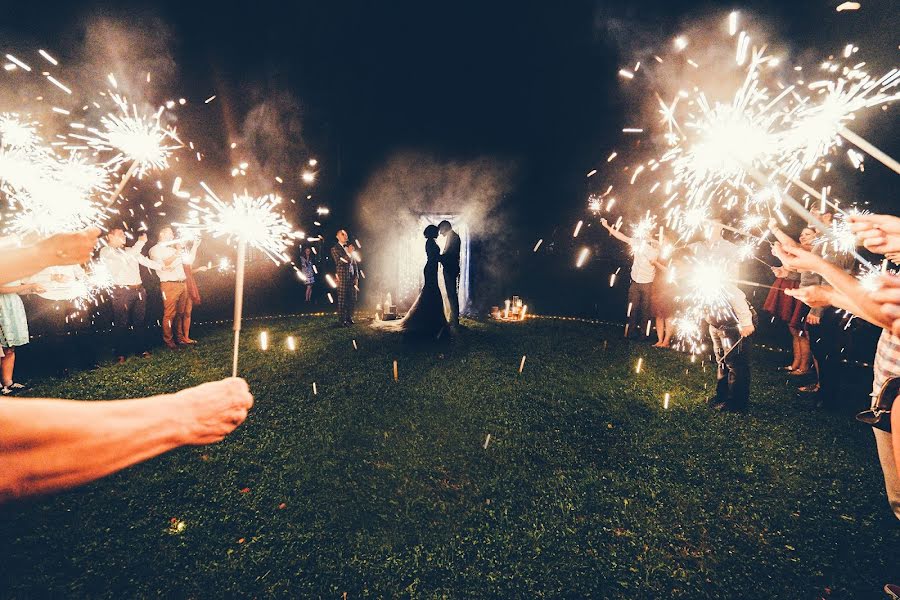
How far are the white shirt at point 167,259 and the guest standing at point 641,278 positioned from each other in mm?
9107

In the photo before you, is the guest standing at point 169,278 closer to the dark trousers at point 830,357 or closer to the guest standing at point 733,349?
the guest standing at point 733,349

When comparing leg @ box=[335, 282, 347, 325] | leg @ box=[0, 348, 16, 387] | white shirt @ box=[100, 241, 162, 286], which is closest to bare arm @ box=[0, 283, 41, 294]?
leg @ box=[0, 348, 16, 387]

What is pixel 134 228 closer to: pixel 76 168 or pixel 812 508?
pixel 76 168

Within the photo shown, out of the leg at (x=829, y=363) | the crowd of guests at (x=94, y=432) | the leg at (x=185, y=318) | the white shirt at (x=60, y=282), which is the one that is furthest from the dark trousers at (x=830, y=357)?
the leg at (x=185, y=318)

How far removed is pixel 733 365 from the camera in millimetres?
5105

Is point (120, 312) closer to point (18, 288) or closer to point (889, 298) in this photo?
point (18, 288)

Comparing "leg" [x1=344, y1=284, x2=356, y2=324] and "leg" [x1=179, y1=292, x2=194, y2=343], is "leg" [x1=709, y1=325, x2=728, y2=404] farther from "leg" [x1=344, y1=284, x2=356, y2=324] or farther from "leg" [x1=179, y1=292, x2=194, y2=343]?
"leg" [x1=179, y1=292, x2=194, y2=343]

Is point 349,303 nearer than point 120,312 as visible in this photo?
No

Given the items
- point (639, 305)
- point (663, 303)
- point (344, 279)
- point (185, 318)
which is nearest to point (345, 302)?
point (344, 279)

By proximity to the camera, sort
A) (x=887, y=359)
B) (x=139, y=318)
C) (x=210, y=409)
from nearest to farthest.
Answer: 1. (x=210, y=409)
2. (x=887, y=359)
3. (x=139, y=318)

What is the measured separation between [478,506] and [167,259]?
301 inches

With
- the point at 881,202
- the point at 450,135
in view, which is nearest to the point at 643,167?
the point at 881,202

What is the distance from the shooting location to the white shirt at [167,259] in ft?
24.5

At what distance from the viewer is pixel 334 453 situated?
4.18 metres
